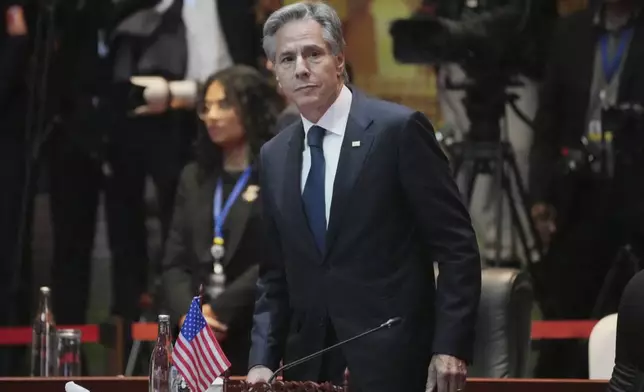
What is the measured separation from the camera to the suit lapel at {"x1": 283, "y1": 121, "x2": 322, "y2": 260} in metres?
2.85

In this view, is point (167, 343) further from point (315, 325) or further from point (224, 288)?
point (224, 288)

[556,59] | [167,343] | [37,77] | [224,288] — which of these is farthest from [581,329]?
[167,343]

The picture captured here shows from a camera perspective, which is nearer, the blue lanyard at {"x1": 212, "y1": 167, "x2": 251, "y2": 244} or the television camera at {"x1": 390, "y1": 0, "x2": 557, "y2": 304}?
the blue lanyard at {"x1": 212, "y1": 167, "x2": 251, "y2": 244}

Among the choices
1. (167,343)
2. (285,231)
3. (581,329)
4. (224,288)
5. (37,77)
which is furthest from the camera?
(37,77)

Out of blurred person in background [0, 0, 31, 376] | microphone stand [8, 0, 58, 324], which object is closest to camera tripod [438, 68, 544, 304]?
microphone stand [8, 0, 58, 324]

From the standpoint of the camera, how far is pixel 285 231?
2900 millimetres

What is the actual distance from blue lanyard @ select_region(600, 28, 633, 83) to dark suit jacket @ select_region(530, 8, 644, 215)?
0.03 m

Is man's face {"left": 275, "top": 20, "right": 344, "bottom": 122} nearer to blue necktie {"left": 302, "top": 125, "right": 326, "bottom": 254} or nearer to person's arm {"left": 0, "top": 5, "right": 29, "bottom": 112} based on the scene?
blue necktie {"left": 302, "top": 125, "right": 326, "bottom": 254}

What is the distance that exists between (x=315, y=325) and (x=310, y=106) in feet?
1.77

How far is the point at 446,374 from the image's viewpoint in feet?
8.78

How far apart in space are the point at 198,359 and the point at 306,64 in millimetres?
755

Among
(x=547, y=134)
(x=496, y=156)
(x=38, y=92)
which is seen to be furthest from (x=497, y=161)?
(x=38, y=92)

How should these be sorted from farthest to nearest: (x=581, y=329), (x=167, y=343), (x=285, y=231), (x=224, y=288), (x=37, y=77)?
(x=37, y=77) → (x=581, y=329) → (x=224, y=288) → (x=285, y=231) → (x=167, y=343)

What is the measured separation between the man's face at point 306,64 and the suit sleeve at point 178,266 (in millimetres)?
2714
